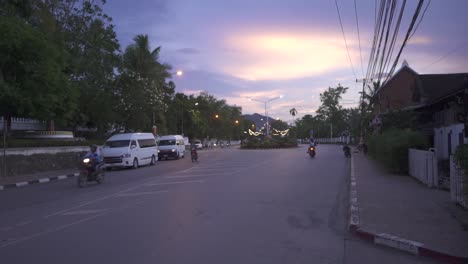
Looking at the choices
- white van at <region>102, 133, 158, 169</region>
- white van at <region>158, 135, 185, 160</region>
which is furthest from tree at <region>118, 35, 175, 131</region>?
white van at <region>102, 133, 158, 169</region>

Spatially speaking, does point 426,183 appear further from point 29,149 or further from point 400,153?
point 29,149

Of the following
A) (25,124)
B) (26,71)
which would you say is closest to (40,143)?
(26,71)

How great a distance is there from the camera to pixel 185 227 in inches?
332

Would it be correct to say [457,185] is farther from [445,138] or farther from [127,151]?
[127,151]

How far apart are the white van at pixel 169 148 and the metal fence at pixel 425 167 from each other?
23273mm

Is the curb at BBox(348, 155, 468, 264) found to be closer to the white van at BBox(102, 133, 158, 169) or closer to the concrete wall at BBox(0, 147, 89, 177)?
the concrete wall at BBox(0, 147, 89, 177)

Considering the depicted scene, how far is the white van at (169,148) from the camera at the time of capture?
36.9 metres

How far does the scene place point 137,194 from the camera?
13.6 metres

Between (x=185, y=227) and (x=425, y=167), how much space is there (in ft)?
31.2

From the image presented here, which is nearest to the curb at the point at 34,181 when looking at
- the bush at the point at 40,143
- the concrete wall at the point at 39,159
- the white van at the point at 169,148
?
the concrete wall at the point at 39,159

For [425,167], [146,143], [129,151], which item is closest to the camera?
[425,167]

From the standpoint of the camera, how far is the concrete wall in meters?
22.3

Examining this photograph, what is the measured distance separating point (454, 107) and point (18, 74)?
70.1ft

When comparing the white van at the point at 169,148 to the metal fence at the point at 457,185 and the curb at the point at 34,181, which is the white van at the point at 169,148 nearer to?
the curb at the point at 34,181
